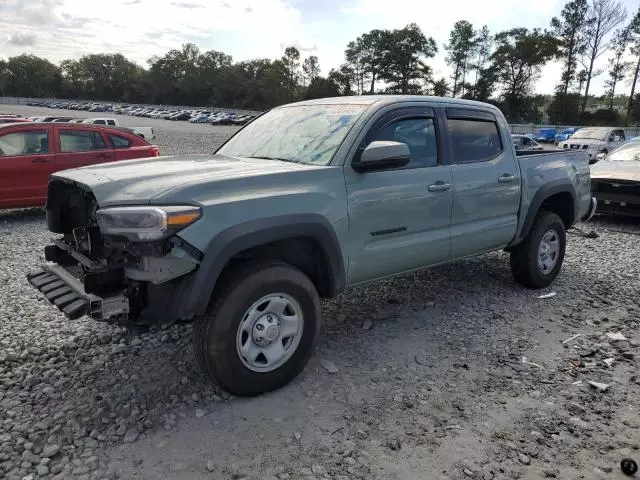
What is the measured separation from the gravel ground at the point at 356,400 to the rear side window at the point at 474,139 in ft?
4.80

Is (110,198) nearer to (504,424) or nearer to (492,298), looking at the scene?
(504,424)

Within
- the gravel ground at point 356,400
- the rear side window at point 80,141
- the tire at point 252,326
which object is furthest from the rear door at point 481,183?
the rear side window at point 80,141

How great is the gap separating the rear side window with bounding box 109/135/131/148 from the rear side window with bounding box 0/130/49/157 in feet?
3.57

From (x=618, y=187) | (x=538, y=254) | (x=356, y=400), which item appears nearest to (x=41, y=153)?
(x=356, y=400)

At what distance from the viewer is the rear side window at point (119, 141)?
958 centimetres

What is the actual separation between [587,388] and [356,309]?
204 cm

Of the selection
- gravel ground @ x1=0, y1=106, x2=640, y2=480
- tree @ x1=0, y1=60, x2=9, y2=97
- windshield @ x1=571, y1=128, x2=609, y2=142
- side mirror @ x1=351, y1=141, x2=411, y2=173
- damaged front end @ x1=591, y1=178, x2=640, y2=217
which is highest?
tree @ x1=0, y1=60, x2=9, y2=97

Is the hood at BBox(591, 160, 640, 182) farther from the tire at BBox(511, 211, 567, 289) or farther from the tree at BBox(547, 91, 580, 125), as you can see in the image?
the tree at BBox(547, 91, 580, 125)

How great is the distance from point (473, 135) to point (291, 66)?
115 metres

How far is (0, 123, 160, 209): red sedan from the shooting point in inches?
332

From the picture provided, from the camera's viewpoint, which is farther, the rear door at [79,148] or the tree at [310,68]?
the tree at [310,68]

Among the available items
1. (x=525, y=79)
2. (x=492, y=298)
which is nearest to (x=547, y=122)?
(x=525, y=79)

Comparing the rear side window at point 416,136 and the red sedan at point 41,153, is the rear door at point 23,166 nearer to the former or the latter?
the red sedan at point 41,153

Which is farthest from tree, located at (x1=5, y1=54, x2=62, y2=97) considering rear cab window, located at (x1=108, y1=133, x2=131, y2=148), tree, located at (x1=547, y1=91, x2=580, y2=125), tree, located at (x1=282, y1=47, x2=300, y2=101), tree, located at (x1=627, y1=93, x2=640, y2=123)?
rear cab window, located at (x1=108, y1=133, x2=131, y2=148)
